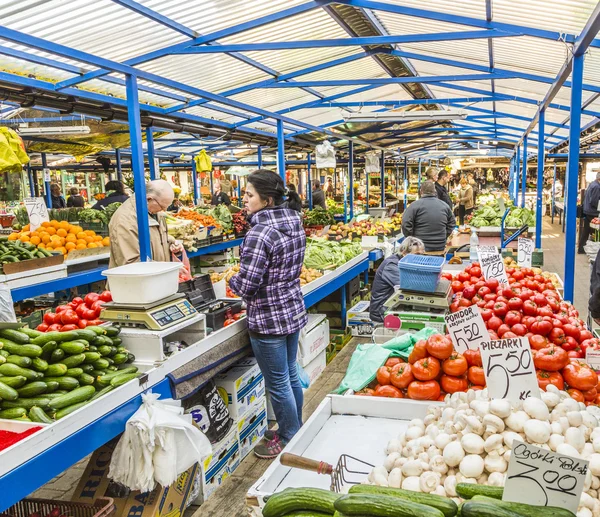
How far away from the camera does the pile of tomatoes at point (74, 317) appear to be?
Result: 3.37m

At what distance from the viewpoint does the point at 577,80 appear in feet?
14.7

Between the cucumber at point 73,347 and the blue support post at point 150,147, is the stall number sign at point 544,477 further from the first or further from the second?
the blue support post at point 150,147

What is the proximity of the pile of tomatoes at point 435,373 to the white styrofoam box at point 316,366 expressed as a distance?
267cm

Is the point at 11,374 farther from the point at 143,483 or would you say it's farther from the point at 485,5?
the point at 485,5

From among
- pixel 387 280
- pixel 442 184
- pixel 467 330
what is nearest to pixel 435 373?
pixel 467 330

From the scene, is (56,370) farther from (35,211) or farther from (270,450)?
(35,211)

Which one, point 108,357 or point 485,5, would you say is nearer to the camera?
point 108,357

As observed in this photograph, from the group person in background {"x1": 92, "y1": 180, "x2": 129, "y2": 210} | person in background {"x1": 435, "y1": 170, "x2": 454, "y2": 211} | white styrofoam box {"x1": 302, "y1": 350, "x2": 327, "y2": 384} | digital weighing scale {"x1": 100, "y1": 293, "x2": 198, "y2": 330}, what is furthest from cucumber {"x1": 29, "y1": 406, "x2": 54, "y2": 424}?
person in background {"x1": 435, "y1": 170, "x2": 454, "y2": 211}

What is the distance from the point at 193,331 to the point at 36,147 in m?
9.42

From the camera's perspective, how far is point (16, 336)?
290 cm

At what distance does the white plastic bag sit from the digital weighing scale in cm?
49

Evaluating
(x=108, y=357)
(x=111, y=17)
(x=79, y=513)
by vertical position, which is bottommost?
(x=79, y=513)

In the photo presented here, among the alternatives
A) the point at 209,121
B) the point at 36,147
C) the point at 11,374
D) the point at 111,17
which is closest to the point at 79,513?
the point at 11,374

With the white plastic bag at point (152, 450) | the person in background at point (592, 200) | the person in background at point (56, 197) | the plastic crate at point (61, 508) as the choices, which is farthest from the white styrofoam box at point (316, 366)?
the person in background at point (56, 197)
